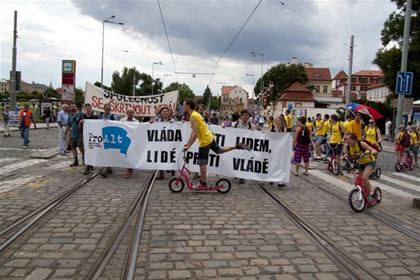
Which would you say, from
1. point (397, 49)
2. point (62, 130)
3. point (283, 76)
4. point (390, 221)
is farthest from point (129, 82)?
point (390, 221)

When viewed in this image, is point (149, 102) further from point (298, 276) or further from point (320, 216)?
point (298, 276)

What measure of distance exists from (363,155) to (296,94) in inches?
3325

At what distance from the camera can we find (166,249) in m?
5.09

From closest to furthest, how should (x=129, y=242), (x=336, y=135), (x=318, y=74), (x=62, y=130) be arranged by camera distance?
1. (x=129, y=242)
2. (x=336, y=135)
3. (x=62, y=130)
4. (x=318, y=74)

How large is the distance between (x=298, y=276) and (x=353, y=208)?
142 inches

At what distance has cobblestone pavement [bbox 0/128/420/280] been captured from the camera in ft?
14.8

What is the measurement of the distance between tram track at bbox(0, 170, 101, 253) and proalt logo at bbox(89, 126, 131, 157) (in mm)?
1945

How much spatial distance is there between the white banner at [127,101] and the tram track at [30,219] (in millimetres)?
5656

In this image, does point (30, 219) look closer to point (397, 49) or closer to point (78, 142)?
point (78, 142)

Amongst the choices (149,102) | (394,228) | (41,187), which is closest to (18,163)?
(41,187)

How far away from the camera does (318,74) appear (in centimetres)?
13025

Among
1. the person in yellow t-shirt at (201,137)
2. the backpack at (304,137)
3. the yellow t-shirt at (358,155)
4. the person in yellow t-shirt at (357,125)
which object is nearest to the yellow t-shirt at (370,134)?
the person in yellow t-shirt at (357,125)

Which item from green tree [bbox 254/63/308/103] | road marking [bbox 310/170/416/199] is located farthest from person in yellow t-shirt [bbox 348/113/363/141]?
green tree [bbox 254/63/308/103]

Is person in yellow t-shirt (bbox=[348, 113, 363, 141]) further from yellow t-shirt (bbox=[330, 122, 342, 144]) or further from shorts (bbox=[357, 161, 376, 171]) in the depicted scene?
shorts (bbox=[357, 161, 376, 171])
